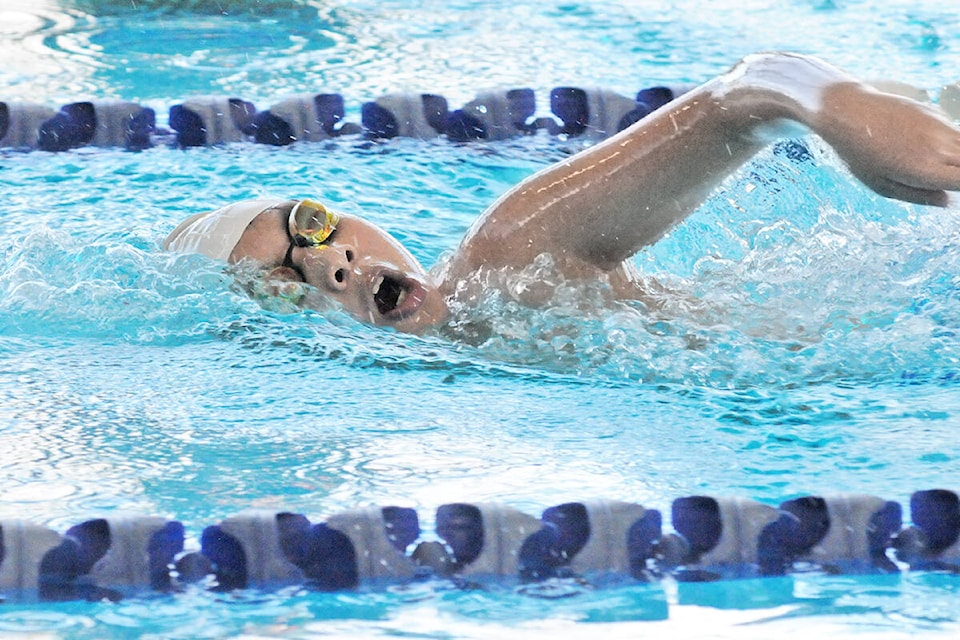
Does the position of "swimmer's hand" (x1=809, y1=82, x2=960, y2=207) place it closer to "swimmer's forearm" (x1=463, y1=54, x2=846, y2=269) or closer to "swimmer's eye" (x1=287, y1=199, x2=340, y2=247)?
"swimmer's forearm" (x1=463, y1=54, x2=846, y2=269)

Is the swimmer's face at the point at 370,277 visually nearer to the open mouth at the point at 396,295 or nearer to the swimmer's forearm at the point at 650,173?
the open mouth at the point at 396,295

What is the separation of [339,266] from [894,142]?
3.62 feet

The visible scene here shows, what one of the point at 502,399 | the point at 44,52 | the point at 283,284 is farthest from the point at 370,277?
the point at 44,52

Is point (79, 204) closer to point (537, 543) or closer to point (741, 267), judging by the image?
point (741, 267)

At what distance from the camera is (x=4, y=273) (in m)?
3.12

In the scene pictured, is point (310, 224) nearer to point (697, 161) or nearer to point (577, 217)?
point (577, 217)

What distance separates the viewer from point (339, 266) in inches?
99.3

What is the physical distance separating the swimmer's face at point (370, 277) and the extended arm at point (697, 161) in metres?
0.10

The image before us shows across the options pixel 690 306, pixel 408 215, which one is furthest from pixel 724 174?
pixel 408 215

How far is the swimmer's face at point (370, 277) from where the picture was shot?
2518mm

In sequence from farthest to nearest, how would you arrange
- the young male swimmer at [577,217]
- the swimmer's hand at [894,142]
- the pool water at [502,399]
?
the young male swimmer at [577,217]
the pool water at [502,399]
the swimmer's hand at [894,142]

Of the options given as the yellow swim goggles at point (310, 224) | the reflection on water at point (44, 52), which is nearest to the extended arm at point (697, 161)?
the yellow swim goggles at point (310, 224)

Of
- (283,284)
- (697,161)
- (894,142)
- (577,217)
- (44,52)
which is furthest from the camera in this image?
(44,52)

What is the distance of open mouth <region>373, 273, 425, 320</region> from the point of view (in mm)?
2527
